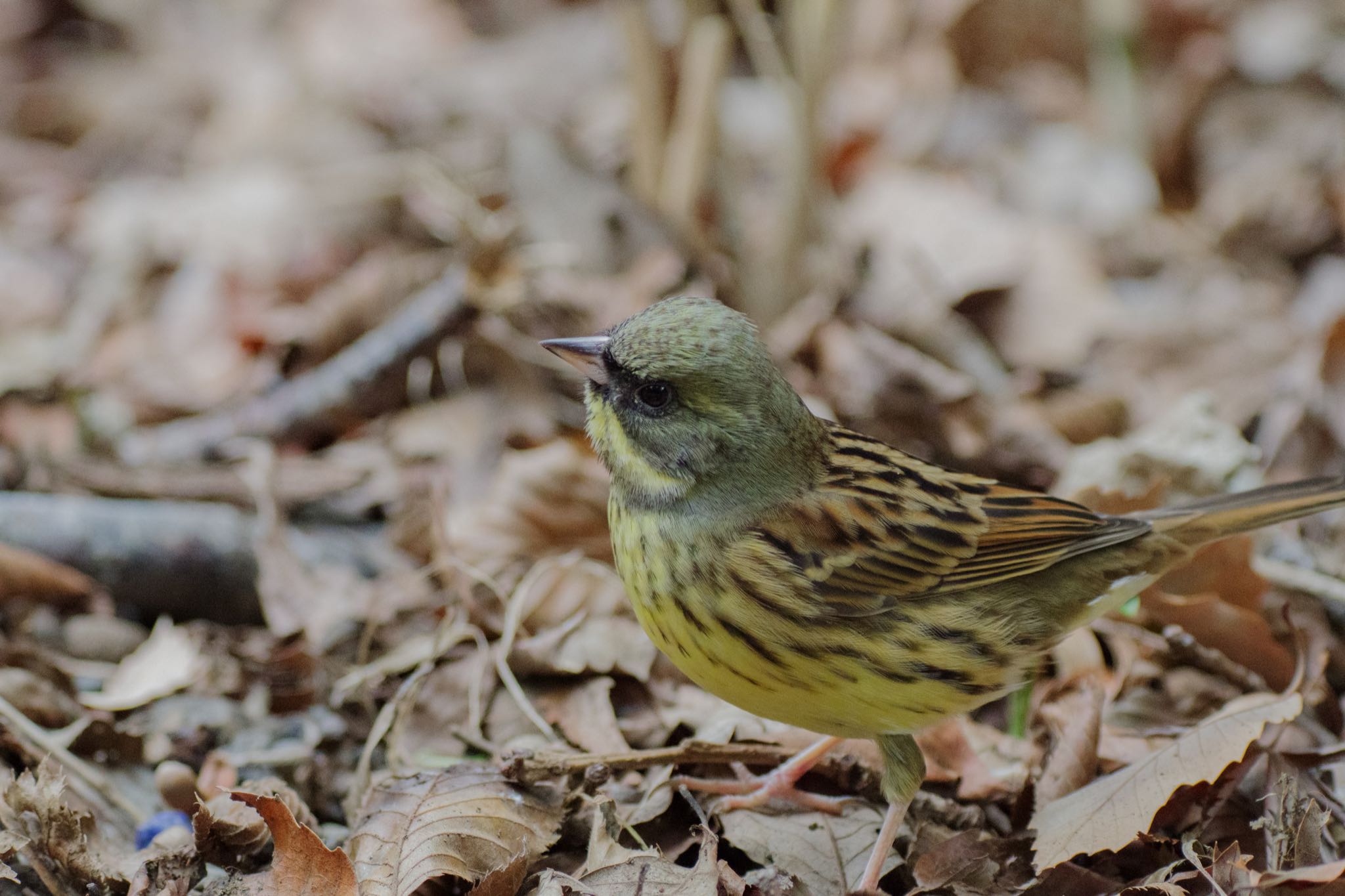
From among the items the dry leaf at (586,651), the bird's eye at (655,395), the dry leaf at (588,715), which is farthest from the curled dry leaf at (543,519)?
the bird's eye at (655,395)

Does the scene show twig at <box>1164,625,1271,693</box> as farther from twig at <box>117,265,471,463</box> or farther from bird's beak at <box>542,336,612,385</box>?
twig at <box>117,265,471,463</box>

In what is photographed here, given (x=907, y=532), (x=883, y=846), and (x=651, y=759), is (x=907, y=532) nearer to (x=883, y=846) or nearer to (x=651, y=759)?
(x=883, y=846)

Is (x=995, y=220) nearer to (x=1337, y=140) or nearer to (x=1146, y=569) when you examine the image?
(x=1337, y=140)

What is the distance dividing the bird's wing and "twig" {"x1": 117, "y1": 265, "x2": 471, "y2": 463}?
7.13ft

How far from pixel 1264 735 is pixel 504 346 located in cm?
323

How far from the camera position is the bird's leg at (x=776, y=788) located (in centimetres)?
377

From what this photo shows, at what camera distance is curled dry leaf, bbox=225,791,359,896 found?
10.1 ft

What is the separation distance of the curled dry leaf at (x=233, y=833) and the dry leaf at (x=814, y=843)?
1157 mm

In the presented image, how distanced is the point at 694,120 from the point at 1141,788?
3.67 m

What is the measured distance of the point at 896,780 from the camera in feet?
11.7

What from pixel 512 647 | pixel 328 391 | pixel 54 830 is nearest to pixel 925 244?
pixel 328 391

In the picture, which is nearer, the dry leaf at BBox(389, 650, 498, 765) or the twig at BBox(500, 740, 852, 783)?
the twig at BBox(500, 740, 852, 783)

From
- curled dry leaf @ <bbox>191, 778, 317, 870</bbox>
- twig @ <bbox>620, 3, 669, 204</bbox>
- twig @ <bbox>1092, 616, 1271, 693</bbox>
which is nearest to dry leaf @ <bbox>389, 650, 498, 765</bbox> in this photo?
curled dry leaf @ <bbox>191, 778, 317, 870</bbox>

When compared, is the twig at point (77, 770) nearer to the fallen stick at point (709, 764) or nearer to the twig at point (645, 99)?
the fallen stick at point (709, 764)
